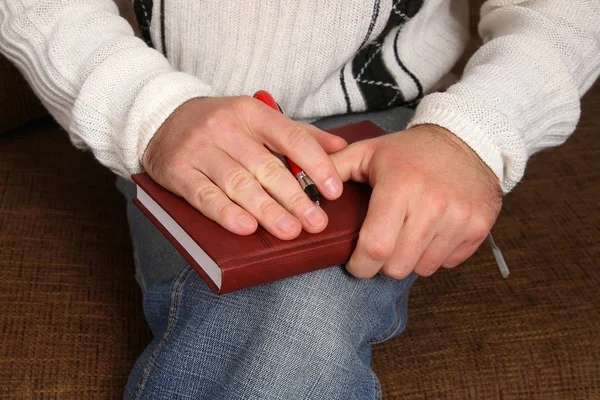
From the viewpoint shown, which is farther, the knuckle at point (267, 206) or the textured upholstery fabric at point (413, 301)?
the textured upholstery fabric at point (413, 301)

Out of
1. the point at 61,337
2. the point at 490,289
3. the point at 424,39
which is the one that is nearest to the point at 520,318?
the point at 490,289

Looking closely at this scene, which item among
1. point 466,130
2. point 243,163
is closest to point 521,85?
point 466,130

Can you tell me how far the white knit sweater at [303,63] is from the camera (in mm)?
737

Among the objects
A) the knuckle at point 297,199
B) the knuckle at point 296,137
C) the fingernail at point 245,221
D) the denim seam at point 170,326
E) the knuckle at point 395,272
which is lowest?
the denim seam at point 170,326

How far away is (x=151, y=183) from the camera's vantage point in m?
0.71

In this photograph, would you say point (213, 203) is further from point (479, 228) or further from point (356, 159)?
point (479, 228)

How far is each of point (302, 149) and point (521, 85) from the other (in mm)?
278

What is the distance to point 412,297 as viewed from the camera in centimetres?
92

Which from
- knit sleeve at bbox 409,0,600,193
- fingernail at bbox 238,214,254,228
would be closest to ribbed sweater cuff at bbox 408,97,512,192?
knit sleeve at bbox 409,0,600,193

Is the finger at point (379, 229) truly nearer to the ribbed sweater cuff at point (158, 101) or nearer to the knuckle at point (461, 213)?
the knuckle at point (461, 213)

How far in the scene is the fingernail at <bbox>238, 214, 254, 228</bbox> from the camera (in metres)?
0.62

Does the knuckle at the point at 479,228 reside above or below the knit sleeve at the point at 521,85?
below

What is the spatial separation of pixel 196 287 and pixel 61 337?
0.19 meters

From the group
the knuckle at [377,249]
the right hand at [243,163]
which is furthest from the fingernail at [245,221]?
the knuckle at [377,249]
